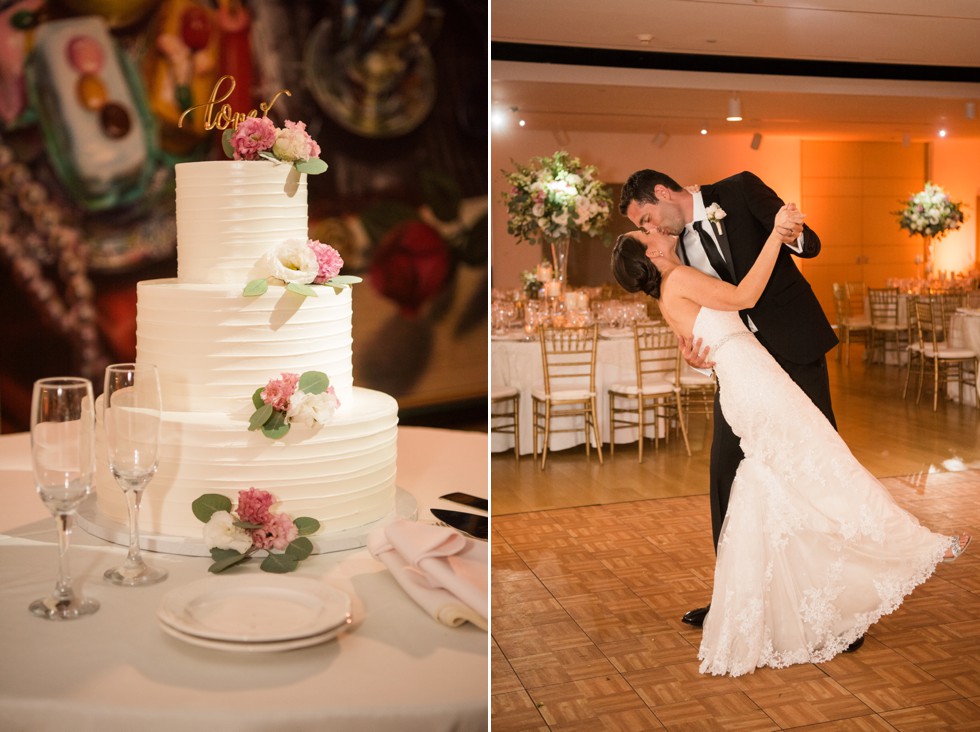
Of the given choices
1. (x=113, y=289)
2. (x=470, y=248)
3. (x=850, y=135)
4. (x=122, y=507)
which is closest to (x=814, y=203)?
(x=850, y=135)

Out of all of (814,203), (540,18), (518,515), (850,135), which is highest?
(540,18)

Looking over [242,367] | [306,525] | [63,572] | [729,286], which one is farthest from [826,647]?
[63,572]

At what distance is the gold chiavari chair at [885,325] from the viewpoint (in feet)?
16.2

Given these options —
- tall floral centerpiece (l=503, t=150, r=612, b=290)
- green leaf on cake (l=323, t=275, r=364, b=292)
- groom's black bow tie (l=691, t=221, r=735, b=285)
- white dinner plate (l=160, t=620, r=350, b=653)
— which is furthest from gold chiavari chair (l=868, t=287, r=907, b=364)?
white dinner plate (l=160, t=620, r=350, b=653)

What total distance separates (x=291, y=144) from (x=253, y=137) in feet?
0.30

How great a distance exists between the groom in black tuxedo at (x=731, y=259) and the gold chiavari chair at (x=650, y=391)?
248 cm

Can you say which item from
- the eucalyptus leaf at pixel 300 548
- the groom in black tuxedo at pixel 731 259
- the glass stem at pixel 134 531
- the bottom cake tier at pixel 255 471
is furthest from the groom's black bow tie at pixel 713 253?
the glass stem at pixel 134 531

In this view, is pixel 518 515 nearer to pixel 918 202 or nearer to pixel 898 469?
pixel 898 469

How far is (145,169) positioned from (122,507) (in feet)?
12.4

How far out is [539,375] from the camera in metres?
5.92

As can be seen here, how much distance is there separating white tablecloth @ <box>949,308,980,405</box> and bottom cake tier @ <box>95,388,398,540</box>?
367cm

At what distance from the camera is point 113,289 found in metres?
5.29

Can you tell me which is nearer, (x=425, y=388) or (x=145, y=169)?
(x=145, y=169)

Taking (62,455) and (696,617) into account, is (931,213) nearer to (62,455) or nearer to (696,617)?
(696,617)
